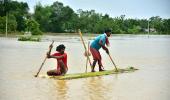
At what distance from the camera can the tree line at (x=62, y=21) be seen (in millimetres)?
65625

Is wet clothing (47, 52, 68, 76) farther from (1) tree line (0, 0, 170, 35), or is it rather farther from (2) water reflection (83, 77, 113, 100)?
(1) tree line (0, 0, 170, 35)

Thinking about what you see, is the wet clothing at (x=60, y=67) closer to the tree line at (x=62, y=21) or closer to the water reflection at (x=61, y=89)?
the water reflection at (x=61, y=89)

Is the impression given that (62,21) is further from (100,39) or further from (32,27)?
(100,39)

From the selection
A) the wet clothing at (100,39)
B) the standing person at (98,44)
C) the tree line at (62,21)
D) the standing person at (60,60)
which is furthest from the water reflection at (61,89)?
the tree line at (62,21)

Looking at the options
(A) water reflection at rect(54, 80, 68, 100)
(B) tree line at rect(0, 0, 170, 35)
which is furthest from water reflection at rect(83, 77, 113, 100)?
(B) tree line at rect(0, 0, 170, 35)

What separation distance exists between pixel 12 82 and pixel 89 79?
199cm

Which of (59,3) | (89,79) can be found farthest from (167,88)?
(59,3)

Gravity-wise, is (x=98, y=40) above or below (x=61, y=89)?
above

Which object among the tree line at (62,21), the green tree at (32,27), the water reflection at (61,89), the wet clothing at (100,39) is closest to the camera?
the water reflection at (61,89)

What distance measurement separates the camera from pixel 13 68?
13680 mm

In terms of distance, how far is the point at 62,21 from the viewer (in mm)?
82875

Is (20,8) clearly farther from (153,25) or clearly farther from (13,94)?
(13,94)

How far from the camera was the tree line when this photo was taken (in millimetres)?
65625

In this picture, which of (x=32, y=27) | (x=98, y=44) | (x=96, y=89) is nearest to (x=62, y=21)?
(x=32, y=27)
